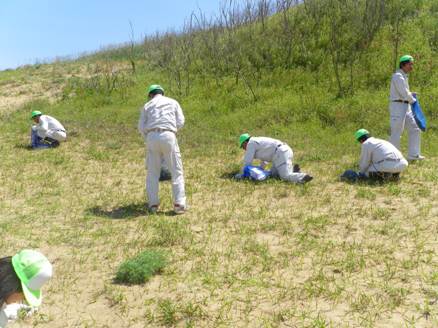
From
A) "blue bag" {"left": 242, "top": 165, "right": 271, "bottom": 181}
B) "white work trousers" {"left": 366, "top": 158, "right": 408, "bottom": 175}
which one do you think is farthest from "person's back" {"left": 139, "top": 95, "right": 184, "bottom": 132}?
"white work trousers" {"left": 366, "top": 158, "right": 408, "bottom": 175}

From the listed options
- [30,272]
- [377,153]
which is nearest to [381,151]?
[377,153]

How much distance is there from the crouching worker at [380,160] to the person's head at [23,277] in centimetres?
570

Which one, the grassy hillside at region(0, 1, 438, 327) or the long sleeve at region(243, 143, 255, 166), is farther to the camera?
the long sleeve at region(243, 143, 255, 166)

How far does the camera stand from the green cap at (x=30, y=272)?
2.19 meters

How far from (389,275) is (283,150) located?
3536mm

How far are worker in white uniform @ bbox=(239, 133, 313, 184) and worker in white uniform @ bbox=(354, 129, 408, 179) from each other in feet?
2.94

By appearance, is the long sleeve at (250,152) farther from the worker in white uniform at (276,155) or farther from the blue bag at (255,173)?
the blue bag at (255,173)

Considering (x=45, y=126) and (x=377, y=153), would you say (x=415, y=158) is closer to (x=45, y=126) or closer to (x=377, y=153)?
(x=377, y=153)

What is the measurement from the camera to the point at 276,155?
7.41m

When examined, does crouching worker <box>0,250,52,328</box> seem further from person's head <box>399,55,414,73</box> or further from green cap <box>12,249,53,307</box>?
person's head <box>399,55,414,73</box>

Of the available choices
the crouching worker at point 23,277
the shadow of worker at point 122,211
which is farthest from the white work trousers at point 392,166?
the crouching worker at point 23,277

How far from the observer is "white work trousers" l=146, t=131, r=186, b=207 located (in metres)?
6.04

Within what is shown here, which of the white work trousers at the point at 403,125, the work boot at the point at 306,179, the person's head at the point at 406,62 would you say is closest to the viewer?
the work boot at the point at 306,179

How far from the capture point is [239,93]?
48.2ft
